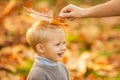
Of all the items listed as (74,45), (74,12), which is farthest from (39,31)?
(74,45)

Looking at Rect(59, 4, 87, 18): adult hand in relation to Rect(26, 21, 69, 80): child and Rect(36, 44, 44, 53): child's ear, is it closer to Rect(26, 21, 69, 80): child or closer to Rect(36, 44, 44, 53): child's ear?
Rect(26, 21, 69, 80): child

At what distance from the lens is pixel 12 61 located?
20.4 ft

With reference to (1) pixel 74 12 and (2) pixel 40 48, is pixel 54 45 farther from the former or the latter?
(1) pixel 74 12

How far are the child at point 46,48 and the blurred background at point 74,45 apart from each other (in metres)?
1.26

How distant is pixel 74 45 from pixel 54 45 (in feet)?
7.39

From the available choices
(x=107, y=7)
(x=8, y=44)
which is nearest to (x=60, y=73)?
(x=107, y=7)

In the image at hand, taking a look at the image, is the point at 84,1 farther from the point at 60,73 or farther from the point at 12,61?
the point at 60,73

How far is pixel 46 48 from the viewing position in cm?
438

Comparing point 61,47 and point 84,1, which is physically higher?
point 84,1

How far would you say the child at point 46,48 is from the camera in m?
4.30

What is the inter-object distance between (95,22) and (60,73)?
2946mm

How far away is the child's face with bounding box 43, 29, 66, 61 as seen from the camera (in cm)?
433

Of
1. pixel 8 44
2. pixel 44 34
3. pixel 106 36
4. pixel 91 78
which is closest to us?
pixel 44 34

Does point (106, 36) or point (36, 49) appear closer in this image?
point (36, 49)
